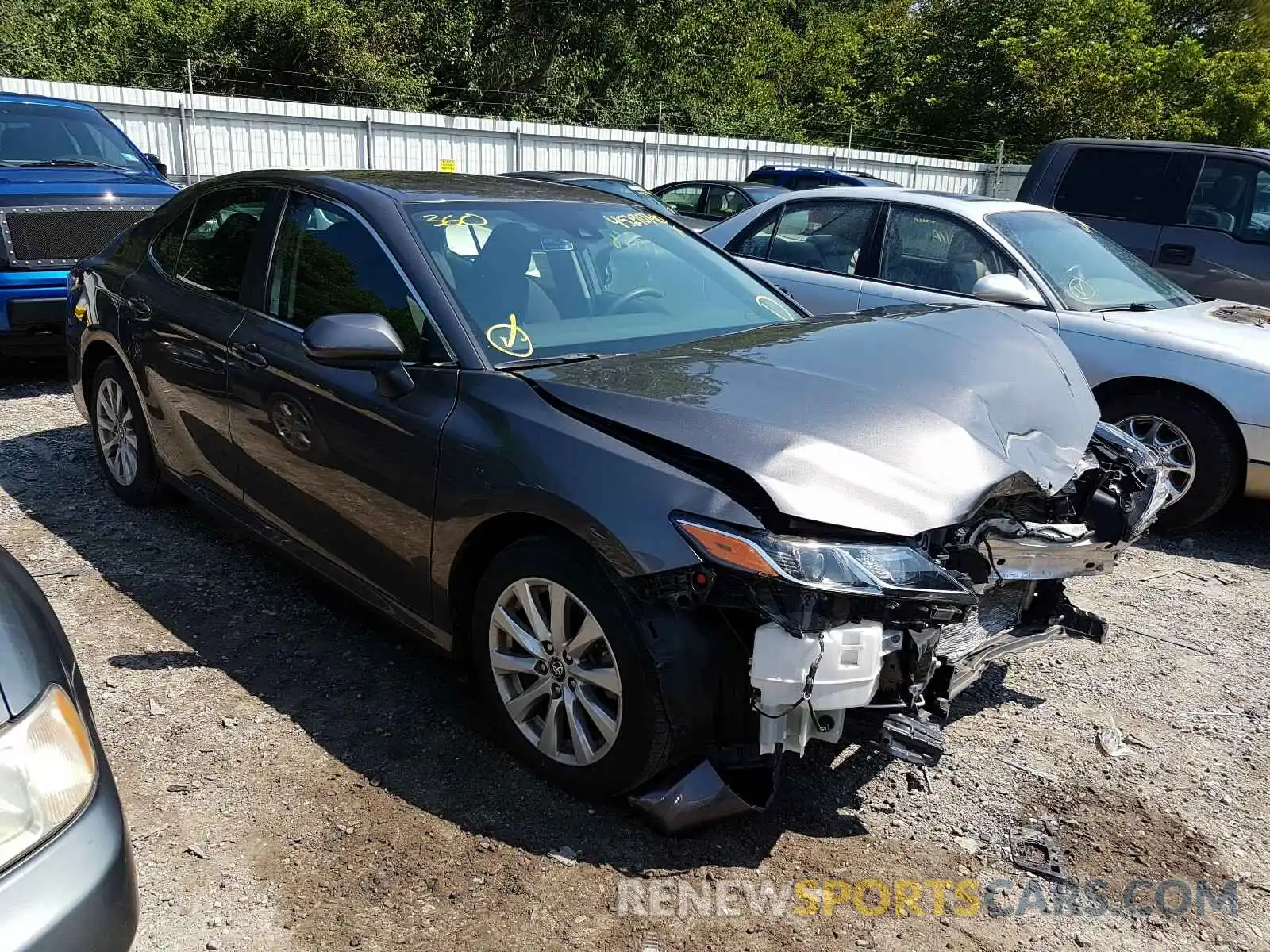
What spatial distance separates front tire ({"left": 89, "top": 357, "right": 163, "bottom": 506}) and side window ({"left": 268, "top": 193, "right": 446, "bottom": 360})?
1.37 meters

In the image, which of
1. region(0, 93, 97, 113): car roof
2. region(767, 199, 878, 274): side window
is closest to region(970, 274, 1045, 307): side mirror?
region(767, 199, 878, 274): side window

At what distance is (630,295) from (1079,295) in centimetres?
323

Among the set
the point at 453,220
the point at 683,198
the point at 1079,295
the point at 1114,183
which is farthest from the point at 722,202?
the point at 453,220

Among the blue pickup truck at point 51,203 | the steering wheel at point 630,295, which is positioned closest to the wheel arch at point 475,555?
the steering wheel at point 630,295

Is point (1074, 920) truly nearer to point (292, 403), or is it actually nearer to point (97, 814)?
point (97, 814)

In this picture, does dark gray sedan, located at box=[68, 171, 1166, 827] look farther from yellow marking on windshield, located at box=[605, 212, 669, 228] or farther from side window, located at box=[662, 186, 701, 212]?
side window, located at box=[662, 186, 701, 212]

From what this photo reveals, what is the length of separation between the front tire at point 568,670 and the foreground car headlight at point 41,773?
120cm

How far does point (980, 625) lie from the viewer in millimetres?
3141

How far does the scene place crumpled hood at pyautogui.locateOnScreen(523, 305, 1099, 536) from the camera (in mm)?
2541

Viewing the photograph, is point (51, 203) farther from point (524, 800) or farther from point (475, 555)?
point (524, 800)

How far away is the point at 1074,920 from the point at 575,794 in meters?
1.34

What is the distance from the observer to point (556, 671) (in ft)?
9.41

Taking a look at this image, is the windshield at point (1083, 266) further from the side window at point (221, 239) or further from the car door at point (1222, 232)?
the side window at point (221, 239)

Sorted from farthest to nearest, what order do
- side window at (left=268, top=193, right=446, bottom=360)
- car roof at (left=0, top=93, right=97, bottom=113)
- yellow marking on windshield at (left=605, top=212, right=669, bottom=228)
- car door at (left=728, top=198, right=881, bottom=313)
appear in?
car roof at (left=0, top=93, right=97, bottom=113) < car door at (left=728, top=198, right=881, bottom=313) < yellow marking on windshield at (left=605, top=212, right=669, bottom=228) < side window at (left=268, top=193, right=446, bottom=360)
